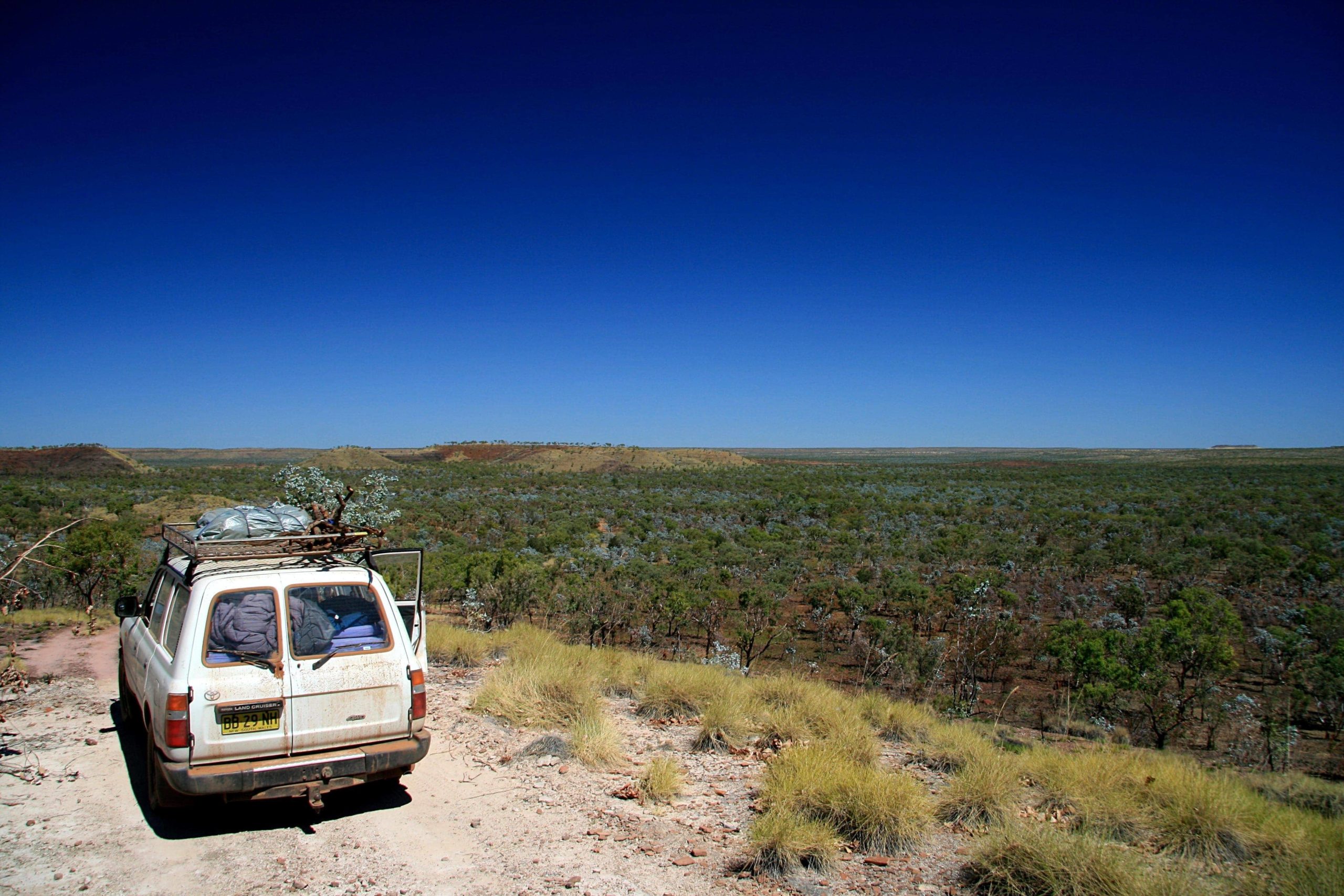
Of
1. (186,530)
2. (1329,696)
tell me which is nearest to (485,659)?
(186,530)

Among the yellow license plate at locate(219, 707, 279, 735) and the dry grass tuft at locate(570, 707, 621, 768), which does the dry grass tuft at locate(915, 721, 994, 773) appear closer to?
the dry grass tuft at locate(570, 707, 621, 768)

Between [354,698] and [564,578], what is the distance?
1487 centimetres

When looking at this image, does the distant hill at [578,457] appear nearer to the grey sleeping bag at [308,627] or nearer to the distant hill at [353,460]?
the distant hill at [353,460]

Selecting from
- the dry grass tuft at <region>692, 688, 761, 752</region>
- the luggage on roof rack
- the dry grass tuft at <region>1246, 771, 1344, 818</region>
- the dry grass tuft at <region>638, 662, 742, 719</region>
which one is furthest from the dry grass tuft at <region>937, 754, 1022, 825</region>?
the luggage on roof rack

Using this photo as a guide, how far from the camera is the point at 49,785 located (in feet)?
17.5

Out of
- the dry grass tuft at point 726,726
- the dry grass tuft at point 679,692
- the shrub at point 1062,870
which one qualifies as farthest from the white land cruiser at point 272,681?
the shrub at point 1062,870

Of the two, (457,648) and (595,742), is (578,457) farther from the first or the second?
(595,742)

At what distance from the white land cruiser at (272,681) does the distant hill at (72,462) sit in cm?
→ 6651

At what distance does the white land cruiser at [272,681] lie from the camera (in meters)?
4.42

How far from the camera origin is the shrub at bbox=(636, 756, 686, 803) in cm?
548

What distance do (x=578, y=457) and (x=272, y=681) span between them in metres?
77.0

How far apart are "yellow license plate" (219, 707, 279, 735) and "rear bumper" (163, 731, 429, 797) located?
191 millimetres

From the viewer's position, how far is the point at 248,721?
4500 millimetres

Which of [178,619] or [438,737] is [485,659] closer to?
[438,737]
